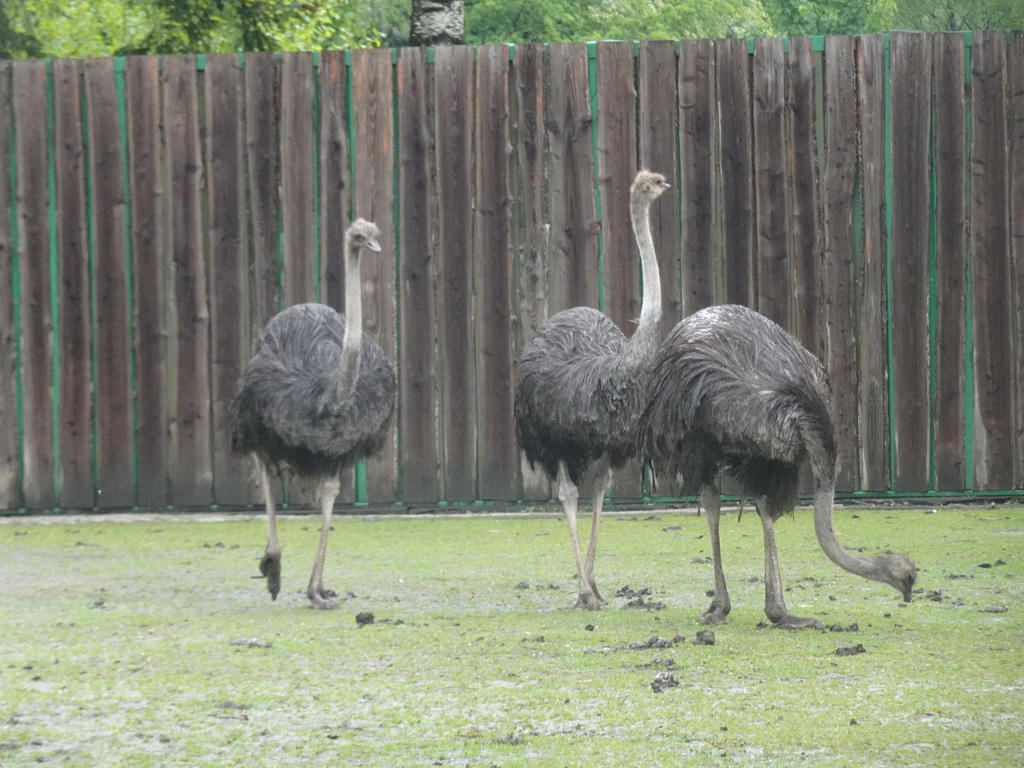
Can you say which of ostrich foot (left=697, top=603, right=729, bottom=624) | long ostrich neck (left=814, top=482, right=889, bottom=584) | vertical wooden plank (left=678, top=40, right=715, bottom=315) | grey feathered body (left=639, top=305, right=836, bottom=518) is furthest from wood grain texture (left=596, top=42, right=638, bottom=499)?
long ostrich neck (left=814, top=482, right=889, bottom=584)

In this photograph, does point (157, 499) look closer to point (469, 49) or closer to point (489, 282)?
point (489, 282)

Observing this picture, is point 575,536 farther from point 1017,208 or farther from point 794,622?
point 1017,208

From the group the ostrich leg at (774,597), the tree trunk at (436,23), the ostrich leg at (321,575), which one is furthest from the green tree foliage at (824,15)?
the ostrich leg at (774,597)

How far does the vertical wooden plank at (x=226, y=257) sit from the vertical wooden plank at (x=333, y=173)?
19.3 inches

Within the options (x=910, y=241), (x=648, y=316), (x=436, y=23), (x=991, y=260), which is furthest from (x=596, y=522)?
(x=436, y=23)

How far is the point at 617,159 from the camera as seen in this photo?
988 centimetres

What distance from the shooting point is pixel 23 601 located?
7.37 m

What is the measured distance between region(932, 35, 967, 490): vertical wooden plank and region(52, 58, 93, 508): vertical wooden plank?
508 centimetres

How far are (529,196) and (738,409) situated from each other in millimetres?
3800

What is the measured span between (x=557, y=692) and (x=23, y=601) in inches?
123

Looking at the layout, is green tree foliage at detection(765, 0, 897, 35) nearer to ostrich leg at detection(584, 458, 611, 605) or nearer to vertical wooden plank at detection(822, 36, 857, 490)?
vertical wooden plank at detection(822, 36, 857, 490)

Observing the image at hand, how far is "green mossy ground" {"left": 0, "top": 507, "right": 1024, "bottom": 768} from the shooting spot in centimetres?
462

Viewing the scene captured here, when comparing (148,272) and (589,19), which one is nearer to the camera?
(148,272)

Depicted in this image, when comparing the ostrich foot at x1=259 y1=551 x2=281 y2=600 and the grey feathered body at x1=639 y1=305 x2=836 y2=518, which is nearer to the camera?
the grey feathered body at x1=639 y1=305 x2=836 y2=518
